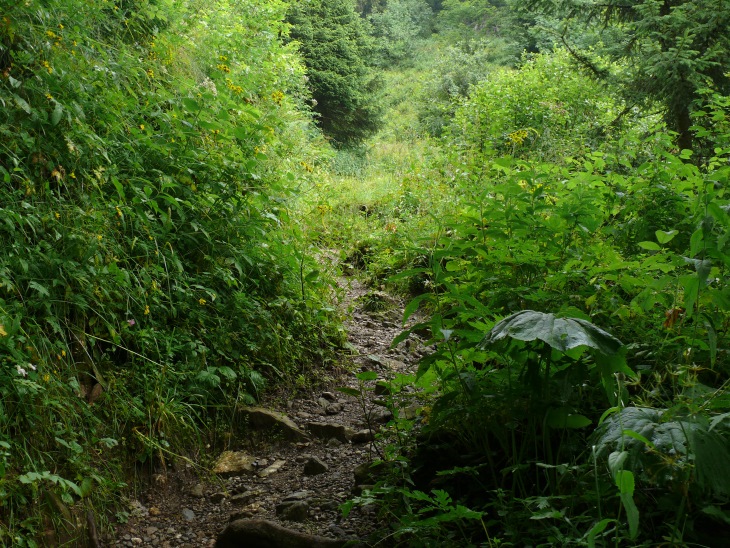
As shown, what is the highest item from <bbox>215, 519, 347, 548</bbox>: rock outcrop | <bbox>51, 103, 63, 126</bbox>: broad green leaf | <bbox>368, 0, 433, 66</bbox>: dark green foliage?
<bbox>368, 0, 433, 66</bbox>: dark green foliage

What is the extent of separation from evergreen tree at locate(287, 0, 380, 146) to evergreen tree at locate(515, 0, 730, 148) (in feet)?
25.0

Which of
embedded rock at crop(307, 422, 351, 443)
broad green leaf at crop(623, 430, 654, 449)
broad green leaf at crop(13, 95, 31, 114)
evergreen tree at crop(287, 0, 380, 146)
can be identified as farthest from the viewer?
evergreen tree at crop(287, 0, 380, 146)

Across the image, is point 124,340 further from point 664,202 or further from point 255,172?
point 664,202

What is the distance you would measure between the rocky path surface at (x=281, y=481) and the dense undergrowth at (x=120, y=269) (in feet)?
0.62

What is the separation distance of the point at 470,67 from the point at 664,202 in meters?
19.4

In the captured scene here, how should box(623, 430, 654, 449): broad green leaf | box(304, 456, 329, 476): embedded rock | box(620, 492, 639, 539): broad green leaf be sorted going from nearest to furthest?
box(620, 492, 639, 539): broad green leaf, box(623, 430, 654, 449): broad green leaf, box(304, 456, 329, 476): embedded rock

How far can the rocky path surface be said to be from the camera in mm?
3039

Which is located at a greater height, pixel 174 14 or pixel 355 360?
pixel 174 14

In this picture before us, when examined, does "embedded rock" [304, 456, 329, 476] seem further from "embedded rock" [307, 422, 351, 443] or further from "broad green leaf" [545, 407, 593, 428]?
"broad green leaf" [545, 407, 593, 428]

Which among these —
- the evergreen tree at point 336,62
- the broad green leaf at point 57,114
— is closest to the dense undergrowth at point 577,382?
the broad green leaf at point 57,114

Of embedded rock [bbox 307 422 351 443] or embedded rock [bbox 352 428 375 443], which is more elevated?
embedded rock [bbox 352 428 375 443]

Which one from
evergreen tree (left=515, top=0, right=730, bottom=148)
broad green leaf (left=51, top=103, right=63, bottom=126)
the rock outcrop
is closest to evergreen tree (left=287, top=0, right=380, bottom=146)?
evergreen tree (left=515, top=0, right=730, bottom=148)

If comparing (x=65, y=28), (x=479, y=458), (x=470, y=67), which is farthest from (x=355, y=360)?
(x=470, y=67)

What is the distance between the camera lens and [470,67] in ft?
70.4
